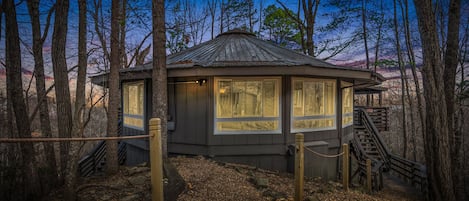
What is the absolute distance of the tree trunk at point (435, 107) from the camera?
605 cm

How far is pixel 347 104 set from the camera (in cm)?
894

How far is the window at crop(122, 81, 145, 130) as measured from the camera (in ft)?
25.8

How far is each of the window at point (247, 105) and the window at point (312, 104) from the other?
565 mm

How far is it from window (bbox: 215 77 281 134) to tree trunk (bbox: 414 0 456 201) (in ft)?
11.8

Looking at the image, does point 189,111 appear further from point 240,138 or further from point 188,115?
point 240,138

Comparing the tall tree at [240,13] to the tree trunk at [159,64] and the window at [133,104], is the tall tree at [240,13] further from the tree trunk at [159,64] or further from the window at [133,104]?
A: the tree trunk at [159,64]

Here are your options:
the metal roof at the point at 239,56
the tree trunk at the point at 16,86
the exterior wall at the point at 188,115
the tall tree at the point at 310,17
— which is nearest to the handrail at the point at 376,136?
the metal roof at the point at 239,56

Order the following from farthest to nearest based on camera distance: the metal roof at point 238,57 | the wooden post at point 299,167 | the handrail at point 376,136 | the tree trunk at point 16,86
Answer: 1. the handrail at point 376,136
2. the metal roof at point 238,57
3. the tree trunk at point 16,86
4. the wooden post at point 299,167

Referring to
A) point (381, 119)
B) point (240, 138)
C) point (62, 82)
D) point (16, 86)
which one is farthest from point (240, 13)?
point (16, 86)

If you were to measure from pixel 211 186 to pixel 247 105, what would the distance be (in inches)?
110

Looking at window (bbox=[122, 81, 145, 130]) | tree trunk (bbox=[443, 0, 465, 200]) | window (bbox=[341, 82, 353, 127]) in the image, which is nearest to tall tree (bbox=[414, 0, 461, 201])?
tree trunk (bbox=[443, 0, 465, 200])

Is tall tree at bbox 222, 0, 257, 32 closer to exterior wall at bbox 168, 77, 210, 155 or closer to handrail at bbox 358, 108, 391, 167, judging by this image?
handrail at bbox 358, 108, 391, 167

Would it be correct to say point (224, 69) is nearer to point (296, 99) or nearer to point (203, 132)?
point (203, 132)

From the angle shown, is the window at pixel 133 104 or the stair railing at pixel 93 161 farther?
the window at pixel 133 104
